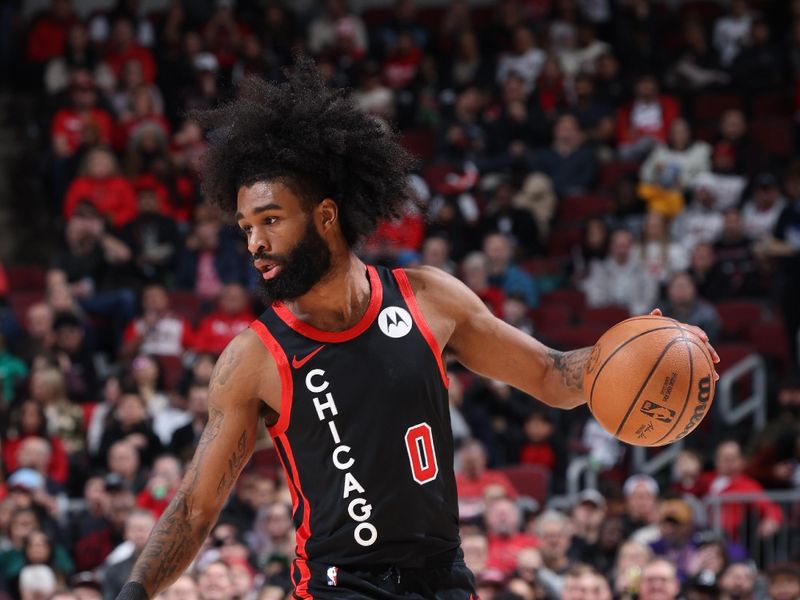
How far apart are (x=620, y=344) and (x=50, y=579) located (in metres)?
6.20

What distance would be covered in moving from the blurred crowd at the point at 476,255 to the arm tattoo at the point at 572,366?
4.37m

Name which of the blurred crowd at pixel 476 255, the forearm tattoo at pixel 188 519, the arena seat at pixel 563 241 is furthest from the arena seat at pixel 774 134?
the forearm tattoo at pixel 188 519

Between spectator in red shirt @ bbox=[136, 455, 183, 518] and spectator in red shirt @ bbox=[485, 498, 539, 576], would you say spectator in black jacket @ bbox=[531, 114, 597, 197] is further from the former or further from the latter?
spectator in red shirt @ bbox=[136, 455, 183, 518]

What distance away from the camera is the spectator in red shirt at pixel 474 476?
424 inches

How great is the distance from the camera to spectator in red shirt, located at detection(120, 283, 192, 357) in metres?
12.9

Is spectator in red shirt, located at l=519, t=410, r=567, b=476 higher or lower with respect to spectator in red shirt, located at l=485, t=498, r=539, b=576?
higher

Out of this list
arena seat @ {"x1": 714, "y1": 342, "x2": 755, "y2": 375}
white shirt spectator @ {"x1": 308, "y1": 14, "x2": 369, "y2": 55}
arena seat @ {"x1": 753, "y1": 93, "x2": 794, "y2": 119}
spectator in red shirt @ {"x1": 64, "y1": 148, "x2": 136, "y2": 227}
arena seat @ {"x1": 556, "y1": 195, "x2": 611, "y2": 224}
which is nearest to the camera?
arena seat @ {"x1": 714, "y1": 342, "x2": 755, "y2": 375}

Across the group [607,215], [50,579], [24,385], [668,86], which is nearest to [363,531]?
[50,579]

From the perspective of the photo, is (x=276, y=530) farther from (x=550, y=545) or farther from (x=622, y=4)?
(x=622, y=4)

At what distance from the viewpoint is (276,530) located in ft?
33.4

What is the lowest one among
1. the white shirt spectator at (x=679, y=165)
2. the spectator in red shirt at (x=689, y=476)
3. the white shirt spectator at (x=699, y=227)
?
the spectator in red shirt at (x=689, y=476)

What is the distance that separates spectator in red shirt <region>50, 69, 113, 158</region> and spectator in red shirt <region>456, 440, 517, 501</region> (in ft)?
19.6

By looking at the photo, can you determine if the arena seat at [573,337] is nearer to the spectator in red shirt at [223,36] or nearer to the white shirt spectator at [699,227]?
the white shirt spectator at [699,227]

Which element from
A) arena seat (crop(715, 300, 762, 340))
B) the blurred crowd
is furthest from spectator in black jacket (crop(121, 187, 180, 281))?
arena seat (crop(715, 300, 762, 340))
